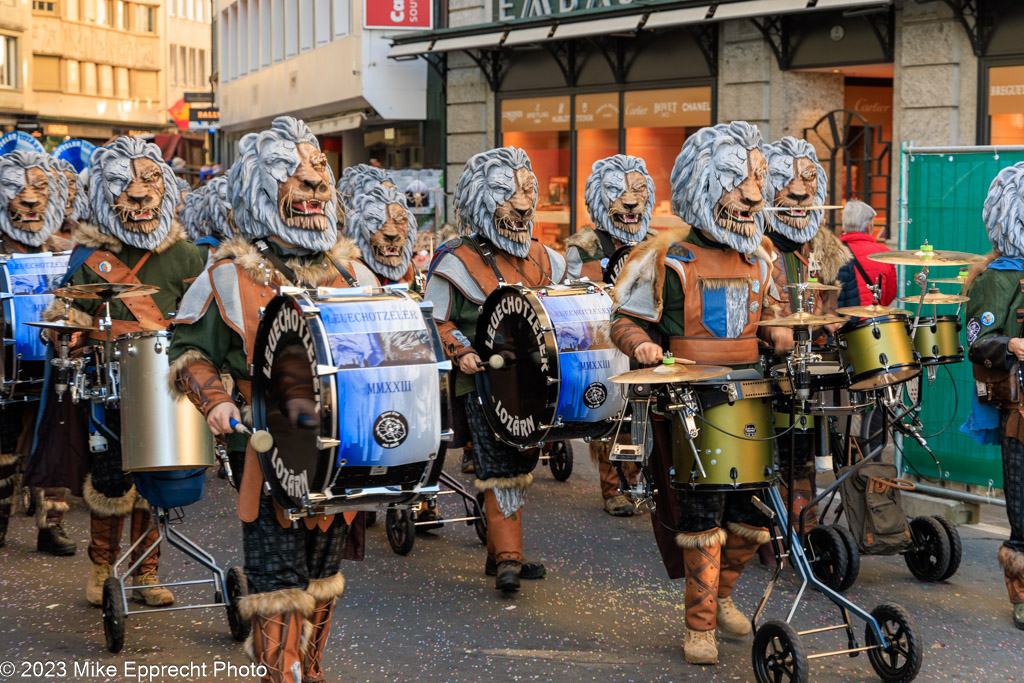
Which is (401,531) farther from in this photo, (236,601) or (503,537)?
(236,601)

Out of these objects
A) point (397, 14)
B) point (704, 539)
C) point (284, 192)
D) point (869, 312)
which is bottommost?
point (704, 539)

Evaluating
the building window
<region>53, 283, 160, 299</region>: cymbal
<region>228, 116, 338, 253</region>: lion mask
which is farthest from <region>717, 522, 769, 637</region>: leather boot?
the building window

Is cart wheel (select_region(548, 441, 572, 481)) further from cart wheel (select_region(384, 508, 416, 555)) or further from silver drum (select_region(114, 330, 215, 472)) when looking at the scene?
silver drum (select_region(114, 330, 215, 472))

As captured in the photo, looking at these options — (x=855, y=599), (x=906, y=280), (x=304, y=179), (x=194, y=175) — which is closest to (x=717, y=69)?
(x=906, y=280)

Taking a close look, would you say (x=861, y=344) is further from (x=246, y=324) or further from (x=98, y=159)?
(x=98, y=159)

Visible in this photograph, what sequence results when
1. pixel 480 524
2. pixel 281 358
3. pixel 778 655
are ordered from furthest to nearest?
1. pixel 480 524
2. pixel 778 655
3. pixel 281 358

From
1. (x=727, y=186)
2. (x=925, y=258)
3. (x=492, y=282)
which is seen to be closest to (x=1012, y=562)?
(x=925, y=258)

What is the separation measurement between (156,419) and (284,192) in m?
1.41

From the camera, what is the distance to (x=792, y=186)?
752 centimetres

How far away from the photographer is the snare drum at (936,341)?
20.4 feet

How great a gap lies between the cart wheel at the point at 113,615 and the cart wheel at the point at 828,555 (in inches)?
126

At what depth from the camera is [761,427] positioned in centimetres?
546

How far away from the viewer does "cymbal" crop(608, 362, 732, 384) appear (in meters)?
4.93

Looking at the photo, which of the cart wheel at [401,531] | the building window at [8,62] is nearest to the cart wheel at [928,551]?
the cart wheel at [401,531]
